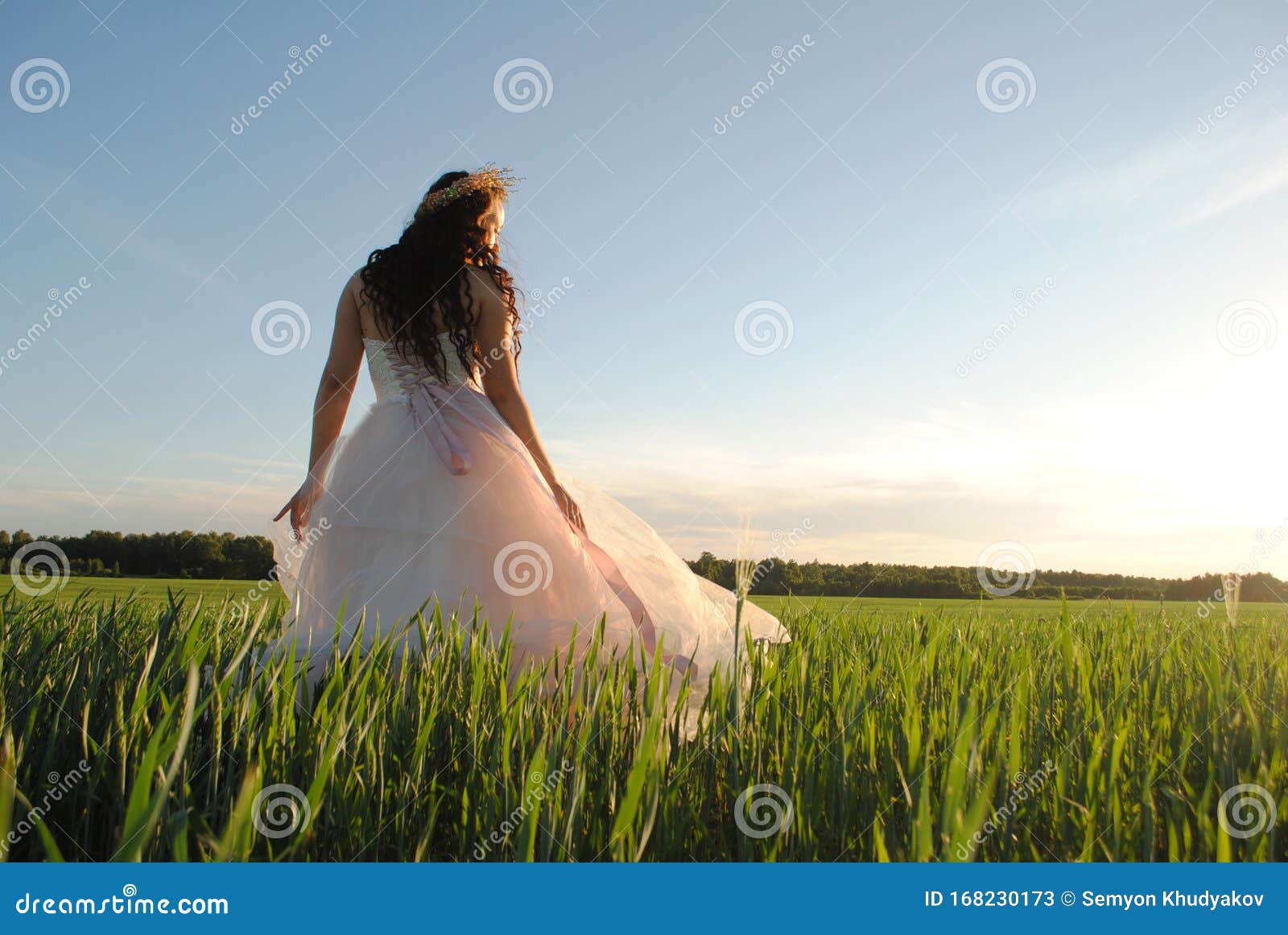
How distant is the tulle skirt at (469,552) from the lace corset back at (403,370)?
8 cm

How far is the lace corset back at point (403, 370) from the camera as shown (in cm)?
369

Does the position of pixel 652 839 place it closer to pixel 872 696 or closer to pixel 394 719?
pixel 394 719

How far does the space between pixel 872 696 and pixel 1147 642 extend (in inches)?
121
